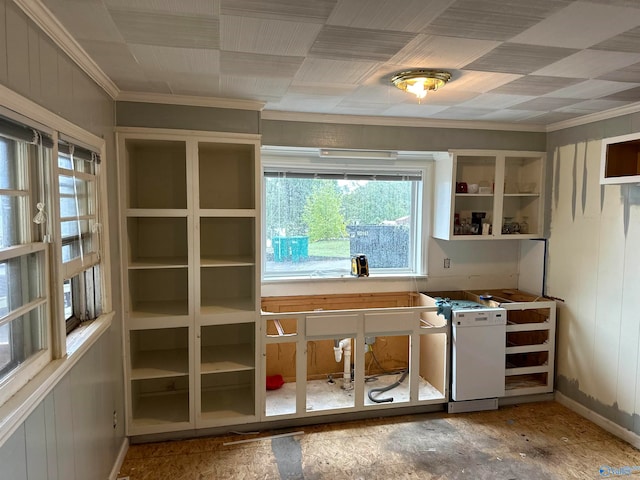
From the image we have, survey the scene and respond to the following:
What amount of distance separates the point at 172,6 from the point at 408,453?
2838 mm

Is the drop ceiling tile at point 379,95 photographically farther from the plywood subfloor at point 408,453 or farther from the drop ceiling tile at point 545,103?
the plywood subfloor at point 408,453

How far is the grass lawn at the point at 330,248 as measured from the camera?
400cm

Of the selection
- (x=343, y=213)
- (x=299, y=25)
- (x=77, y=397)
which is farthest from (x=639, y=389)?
(x=77, y=397)

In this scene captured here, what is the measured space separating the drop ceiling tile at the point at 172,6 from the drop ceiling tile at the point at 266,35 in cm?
8

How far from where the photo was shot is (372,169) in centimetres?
396

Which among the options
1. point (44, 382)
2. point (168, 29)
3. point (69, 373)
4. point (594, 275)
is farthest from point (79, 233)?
point (594, 275)

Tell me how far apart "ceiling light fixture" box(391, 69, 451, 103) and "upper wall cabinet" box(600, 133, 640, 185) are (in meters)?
1.38

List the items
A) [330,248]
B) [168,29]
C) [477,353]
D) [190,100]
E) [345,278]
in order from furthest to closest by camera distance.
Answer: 1. [330,248]
2. [345,278]
3. [477,353]
4. [190,100]
5. [168,29]

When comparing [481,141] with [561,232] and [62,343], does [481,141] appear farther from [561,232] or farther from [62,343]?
[62,343]

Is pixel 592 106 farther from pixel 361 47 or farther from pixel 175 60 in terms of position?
pixel 175 60

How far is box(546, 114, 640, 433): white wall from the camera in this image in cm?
309

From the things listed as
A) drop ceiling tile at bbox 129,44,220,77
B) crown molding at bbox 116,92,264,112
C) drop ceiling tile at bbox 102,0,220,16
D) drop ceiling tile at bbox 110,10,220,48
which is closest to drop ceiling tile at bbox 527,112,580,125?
crown molding at bbox 116,92,264,112

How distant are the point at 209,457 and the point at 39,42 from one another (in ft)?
8.12

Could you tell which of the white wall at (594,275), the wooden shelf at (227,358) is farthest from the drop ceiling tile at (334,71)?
the white wall at (594,275)
